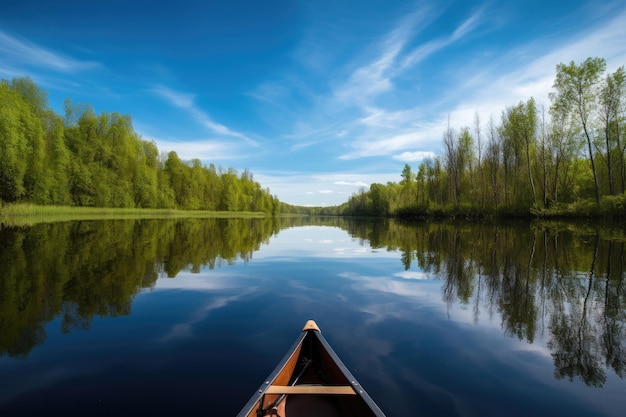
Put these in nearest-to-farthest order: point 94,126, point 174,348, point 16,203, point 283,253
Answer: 1. point 174,348
2. point 283,253
3. point 16,203
4. point 94,126

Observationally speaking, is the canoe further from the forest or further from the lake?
the forest

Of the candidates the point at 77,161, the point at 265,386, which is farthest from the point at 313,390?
the point at 77,161

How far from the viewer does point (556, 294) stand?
7.92 metres

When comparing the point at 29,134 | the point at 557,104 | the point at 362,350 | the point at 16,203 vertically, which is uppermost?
the point at 557,104

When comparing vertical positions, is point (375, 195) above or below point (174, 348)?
above

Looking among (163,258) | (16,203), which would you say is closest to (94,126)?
(16,203)

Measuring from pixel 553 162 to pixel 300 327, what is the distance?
49579 mm

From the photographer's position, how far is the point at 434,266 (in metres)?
12.2

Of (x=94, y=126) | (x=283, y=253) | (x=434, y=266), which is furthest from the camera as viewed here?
(x=94, y=126)

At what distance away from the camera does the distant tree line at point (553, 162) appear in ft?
107

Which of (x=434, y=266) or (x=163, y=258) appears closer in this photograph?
(x=434, y=266)

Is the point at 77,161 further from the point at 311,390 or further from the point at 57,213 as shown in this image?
the point at 311,390

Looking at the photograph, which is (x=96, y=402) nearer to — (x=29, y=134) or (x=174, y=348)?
(x=174, y=348)

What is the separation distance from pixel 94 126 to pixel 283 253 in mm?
53145
